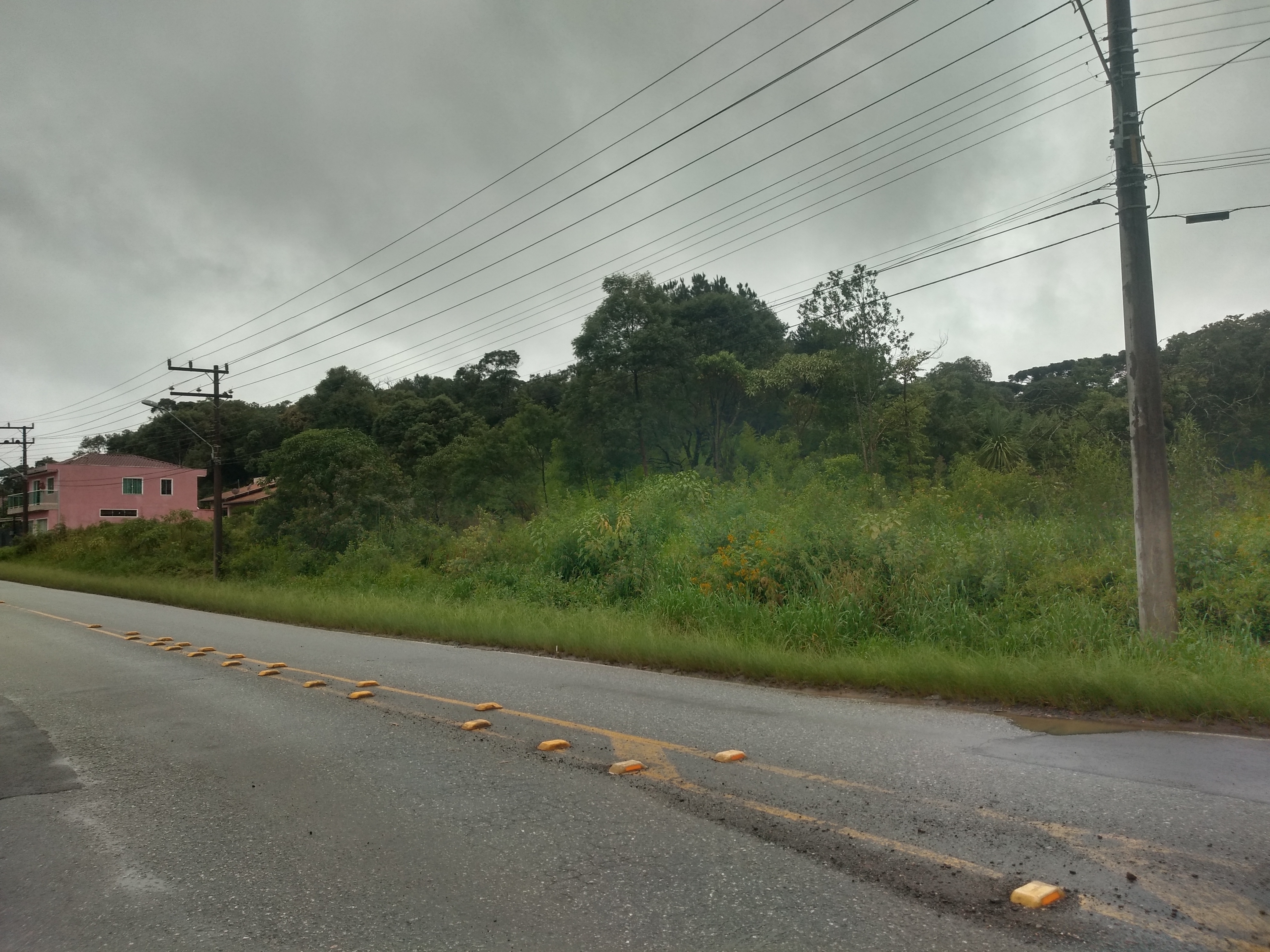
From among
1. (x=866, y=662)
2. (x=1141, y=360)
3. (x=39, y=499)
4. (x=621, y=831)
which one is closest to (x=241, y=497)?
(x=39, y=499)

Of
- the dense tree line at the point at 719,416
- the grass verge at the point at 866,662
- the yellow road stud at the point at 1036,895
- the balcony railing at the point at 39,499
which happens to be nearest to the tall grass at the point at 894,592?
the grass verge at the point at 866,662

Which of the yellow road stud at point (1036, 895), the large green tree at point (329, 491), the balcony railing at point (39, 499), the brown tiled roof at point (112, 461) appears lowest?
the yellow road stud at point (1036, 895)

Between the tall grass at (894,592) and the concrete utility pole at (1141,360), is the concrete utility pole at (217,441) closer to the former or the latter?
the tall grass at (894,592)

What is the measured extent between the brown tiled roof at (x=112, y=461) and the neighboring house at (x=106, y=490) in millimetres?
64

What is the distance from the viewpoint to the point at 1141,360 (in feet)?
30.9

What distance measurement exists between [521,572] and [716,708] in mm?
13704

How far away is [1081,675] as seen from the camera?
25.6 ft

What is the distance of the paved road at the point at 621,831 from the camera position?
12.1 feet

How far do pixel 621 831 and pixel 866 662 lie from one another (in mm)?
5386

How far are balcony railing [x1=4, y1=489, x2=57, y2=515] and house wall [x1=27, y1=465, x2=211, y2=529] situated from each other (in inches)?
19.5

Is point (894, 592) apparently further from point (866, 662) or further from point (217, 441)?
point (217, 441)

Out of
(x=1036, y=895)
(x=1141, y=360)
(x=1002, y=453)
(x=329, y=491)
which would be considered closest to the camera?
(x=1036, y=895)

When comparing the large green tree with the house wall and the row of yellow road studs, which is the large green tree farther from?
the house wall

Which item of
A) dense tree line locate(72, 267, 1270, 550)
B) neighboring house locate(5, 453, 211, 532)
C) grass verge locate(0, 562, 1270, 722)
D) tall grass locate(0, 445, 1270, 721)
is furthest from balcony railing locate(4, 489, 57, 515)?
grass verge locate(0, 562, 1270, 722)
